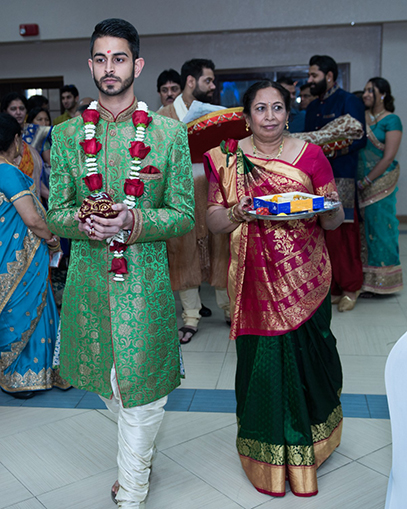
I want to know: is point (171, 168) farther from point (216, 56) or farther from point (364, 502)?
point (216, 56)

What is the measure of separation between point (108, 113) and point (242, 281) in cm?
79

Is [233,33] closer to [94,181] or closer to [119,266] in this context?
[94,181]

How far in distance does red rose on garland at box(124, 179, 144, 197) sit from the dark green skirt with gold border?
2.45 ft

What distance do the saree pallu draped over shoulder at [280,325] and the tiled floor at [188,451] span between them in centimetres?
12

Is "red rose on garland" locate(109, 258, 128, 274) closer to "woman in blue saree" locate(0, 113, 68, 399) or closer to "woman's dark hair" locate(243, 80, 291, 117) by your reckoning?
"woman's dark hair" locate(243, 80, 291, 117)

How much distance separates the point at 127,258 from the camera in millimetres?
1765

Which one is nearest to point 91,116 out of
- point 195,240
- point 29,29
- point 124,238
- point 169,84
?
point 124,238

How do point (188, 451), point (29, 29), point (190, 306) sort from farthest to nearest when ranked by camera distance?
point (29, 29), point (190, 306), point (188, 451)

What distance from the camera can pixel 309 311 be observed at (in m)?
2.07

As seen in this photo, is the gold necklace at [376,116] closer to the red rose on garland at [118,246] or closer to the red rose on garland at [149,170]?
the red rose on garland at [149,170]

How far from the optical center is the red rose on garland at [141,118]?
1744mm

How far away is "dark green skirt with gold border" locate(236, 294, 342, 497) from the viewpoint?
2.04 m

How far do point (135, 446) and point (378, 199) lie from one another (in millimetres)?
3269

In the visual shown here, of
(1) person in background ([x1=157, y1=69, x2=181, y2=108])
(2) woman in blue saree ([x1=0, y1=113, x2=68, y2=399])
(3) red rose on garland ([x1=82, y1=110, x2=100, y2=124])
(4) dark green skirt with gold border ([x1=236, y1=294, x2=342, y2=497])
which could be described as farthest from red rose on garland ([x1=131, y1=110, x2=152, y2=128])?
(1) person in background ([x1=157, y1=69, x2=181, y2=108])
